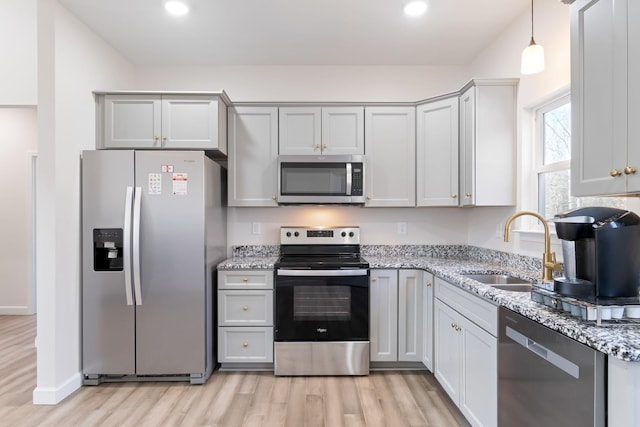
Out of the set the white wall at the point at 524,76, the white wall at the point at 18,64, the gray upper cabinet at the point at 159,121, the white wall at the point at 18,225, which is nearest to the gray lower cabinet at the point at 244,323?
the gray upper cabinet at the point at 159,121

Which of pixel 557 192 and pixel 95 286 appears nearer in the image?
pixel 557 192

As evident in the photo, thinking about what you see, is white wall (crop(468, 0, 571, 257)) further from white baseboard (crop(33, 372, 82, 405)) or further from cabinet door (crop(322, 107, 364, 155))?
white baseboard (crop(33, 372, 82, 405))

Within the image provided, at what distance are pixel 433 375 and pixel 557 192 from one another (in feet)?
5.44

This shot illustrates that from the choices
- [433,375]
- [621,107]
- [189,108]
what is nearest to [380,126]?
[189,108]

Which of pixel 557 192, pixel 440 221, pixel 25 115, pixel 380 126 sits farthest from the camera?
pixel 25 115

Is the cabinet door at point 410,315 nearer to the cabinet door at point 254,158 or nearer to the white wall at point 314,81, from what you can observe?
the cabinet door at point 254,158

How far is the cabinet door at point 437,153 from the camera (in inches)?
109

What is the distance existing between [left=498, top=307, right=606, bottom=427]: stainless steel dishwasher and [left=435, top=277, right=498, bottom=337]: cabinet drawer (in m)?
0.09

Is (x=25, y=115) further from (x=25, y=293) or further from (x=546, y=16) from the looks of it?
(x=546, y=16)

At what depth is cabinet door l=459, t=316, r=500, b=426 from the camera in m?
1.66

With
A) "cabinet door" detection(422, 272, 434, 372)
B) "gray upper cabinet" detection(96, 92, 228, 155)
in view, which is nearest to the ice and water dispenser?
"gray upper cabinet" detection(96, 92, 228, 155)

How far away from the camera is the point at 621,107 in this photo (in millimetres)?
1195

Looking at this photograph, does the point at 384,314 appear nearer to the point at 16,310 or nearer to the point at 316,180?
the point at 316,180

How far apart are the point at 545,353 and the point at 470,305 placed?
65 centimetres
